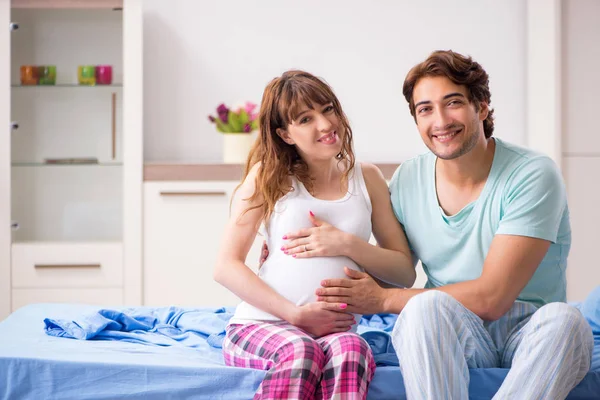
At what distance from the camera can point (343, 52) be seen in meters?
4.20

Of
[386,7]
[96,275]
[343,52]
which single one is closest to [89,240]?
[96,275]

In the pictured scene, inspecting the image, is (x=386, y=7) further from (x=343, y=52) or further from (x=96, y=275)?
(x=96, y=275)

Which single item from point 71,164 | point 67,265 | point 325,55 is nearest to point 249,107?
point 325,55

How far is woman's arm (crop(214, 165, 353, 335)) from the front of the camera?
194cm

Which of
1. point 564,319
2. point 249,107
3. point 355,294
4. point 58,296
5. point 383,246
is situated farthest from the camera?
point 249,107

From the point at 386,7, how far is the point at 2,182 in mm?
2134

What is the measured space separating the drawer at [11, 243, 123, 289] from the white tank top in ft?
5.86

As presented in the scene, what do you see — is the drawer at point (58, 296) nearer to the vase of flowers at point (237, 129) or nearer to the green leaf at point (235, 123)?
the vase of flowers at point (237, 129)

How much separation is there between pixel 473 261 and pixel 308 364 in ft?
1.77

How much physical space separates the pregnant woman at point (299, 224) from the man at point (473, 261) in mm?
59

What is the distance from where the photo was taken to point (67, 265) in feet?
12.2

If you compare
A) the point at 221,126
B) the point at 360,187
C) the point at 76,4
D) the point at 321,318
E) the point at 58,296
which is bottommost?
the point at 58,296

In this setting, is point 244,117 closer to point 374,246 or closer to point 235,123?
point 235,123

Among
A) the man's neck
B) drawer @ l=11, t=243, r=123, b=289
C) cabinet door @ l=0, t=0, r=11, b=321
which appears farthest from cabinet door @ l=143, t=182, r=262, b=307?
the man's neck
